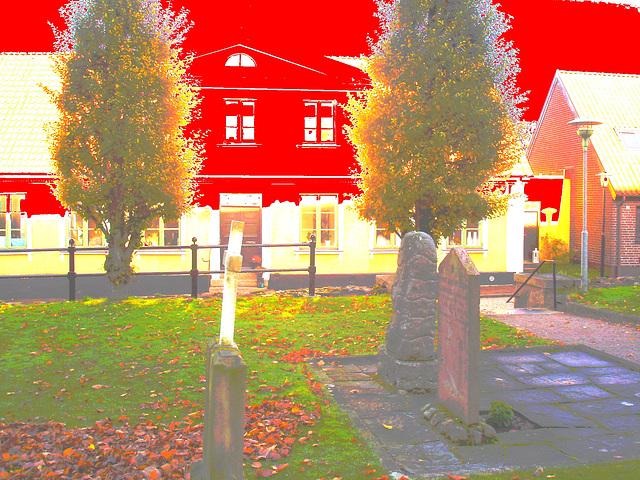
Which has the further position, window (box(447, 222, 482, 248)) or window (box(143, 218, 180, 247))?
window (box(447, 222, 482, 248))

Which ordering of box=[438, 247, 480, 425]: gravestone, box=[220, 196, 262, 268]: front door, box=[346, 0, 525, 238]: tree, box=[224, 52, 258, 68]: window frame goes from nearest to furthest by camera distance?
box=[438, 247, 480, 425]: gravestone → box=[346, 0, 525, 238]: tree → box=[224, 52, 258, 68]: window frame → box=[220, 196, 262, 268]: front door

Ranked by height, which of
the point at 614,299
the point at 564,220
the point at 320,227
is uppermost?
the point at 564,220

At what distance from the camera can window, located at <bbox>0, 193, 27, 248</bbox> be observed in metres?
20.1

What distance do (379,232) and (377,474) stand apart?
1682cm

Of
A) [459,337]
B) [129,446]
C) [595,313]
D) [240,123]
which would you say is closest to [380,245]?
[240,123]

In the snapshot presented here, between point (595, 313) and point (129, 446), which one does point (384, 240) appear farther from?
point (129, 446)

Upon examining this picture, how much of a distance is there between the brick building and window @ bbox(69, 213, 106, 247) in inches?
734

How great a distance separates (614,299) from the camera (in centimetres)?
1410

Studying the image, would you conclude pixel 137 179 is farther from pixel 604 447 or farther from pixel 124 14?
pixel 604 447

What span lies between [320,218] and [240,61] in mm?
6121

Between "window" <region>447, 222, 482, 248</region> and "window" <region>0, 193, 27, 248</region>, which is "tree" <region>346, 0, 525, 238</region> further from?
"window" <region>0, 193, 27, 248</region>

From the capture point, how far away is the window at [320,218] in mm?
21031

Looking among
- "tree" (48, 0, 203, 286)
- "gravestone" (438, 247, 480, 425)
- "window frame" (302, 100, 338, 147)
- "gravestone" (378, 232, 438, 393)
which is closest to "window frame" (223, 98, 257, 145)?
"window frame" (302, 100, 338, 147)

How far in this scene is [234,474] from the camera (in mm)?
4266
